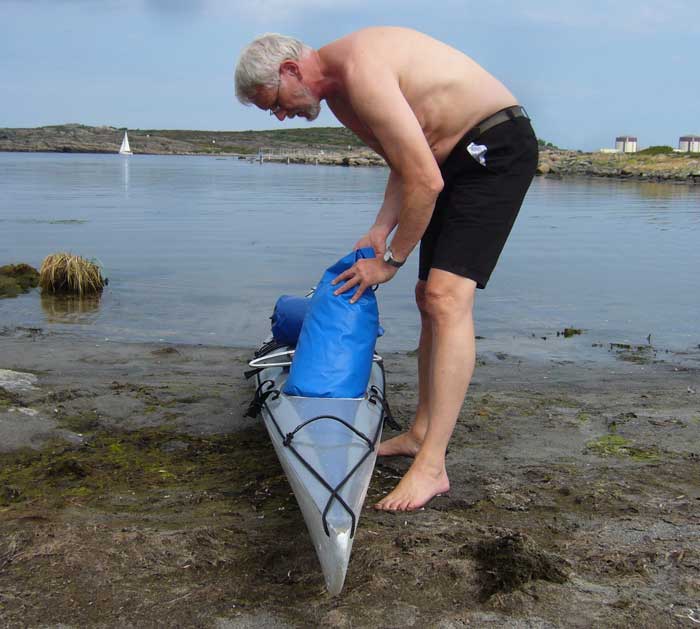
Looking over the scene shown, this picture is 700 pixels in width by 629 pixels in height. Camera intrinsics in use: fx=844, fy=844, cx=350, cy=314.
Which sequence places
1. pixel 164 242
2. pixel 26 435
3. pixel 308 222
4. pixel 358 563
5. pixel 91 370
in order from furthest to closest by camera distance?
pixel 308 222, pixel 164 242, pixel 91 370, pixel 26 435, pixel 358 563

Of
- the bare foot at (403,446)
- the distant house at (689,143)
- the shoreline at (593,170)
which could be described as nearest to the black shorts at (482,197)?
the bare foot at (403,446)

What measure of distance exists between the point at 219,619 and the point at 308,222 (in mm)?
22940

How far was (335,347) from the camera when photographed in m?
4.70

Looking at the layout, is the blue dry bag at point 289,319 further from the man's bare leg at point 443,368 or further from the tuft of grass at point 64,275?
the tuft of grass at point 64,275

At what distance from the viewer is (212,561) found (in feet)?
11.3

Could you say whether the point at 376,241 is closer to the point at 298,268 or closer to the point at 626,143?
the point at 298,268

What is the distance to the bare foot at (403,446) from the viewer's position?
15.9 feet

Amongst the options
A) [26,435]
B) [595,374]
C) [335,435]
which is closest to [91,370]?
[26,435]

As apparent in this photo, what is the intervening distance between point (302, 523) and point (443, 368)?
3.40 feet

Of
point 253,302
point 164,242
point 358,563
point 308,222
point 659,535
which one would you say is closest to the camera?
point 358,563

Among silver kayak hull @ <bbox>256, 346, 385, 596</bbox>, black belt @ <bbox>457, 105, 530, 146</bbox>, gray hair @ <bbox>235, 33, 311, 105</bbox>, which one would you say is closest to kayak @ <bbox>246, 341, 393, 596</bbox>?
silver kayak hull @ <bbox>256, 346, 385, 596</bbox>

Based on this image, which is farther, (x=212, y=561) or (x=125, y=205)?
(x=125, y=205)

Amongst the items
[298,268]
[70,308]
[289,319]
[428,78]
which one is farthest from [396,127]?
[298,268]

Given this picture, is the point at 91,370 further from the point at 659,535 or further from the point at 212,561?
the point at 659,535
